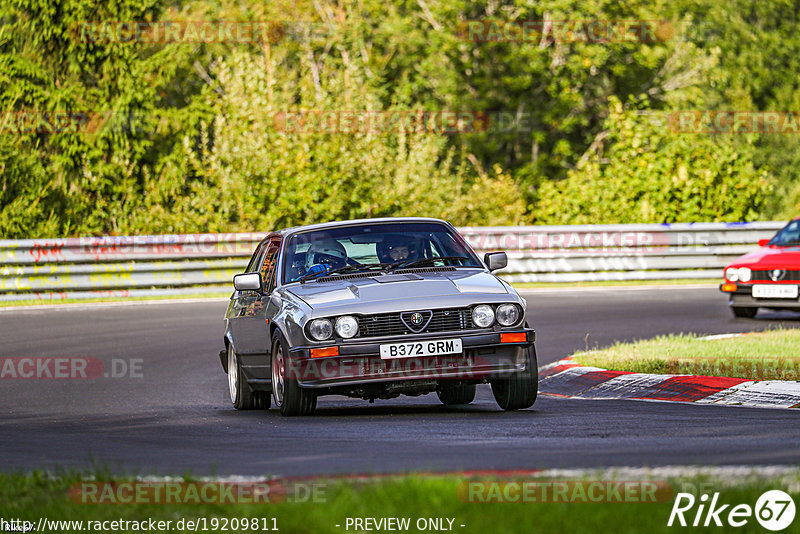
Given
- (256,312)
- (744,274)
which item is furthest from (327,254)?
(744,274)

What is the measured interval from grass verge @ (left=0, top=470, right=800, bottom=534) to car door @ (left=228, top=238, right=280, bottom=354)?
4.79m

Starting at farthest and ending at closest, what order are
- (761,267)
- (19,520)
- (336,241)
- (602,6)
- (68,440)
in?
(602,6)
(761,267)
(336,241)
(68,440)
(19,520)

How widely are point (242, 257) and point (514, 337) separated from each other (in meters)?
15.2

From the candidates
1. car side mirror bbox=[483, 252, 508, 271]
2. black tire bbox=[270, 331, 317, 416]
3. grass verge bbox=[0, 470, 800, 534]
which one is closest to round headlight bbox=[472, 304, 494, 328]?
car side mirror bbox=[483, 252, 508, 271]

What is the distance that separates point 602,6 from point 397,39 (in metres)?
6.71

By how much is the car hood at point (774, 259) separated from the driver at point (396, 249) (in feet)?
28.7

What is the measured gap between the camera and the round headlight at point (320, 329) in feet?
31.2

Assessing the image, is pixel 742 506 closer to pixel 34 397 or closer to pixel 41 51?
pixel 34 397

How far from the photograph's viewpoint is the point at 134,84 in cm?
3222

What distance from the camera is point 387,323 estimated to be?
9.48 metres

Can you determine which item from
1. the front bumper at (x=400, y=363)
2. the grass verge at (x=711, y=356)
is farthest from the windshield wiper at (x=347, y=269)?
the grass verge at (x=711, y=356)

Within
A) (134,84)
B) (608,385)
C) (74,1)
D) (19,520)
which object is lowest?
(608,385)

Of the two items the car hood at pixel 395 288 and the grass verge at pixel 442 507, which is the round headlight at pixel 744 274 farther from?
the grass verge at pixel 442 507

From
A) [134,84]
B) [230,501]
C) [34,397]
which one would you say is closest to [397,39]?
[134,84]
